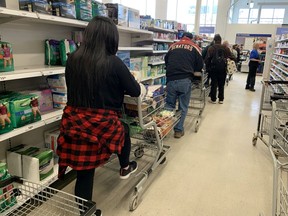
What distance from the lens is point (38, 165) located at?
7.18ft

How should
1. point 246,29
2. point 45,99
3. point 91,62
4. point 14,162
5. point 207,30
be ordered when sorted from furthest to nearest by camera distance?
point 246,29 < point 207,30 < point 45,99 < point 14,162 < point 91,62

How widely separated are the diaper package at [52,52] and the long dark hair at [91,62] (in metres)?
1.02

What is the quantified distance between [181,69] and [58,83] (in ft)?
6.41

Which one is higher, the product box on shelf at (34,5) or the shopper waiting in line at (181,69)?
the product box on shelf at (34,5)

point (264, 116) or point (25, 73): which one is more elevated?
point (25, 73)

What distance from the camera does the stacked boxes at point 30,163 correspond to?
2176mm

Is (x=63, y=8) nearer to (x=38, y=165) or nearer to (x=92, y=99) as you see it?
(x=92, y=99)

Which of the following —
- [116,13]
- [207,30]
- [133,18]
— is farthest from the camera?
[207,30]

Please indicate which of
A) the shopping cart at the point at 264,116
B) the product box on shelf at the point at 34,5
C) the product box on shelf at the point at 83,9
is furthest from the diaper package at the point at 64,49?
the shopping cart at the point at 264,116

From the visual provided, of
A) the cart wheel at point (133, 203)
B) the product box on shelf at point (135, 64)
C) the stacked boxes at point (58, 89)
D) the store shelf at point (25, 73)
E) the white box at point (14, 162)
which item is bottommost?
the cart wheel at point (133, 203)

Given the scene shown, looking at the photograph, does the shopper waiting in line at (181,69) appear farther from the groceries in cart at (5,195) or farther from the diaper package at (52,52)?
the groceries in cart at (5,195)

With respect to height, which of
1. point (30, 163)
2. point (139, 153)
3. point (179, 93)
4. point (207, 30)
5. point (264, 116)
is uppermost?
point (207, 30)

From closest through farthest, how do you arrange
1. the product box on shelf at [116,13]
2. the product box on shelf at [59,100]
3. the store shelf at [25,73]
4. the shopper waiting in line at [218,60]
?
the store shelf at [25,73], the product box on shelf at [59,100], the product box on shelf at [116,13], the shopper waiting in line at [218,60]

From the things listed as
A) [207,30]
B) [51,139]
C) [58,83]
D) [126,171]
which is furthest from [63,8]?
[207,30]
